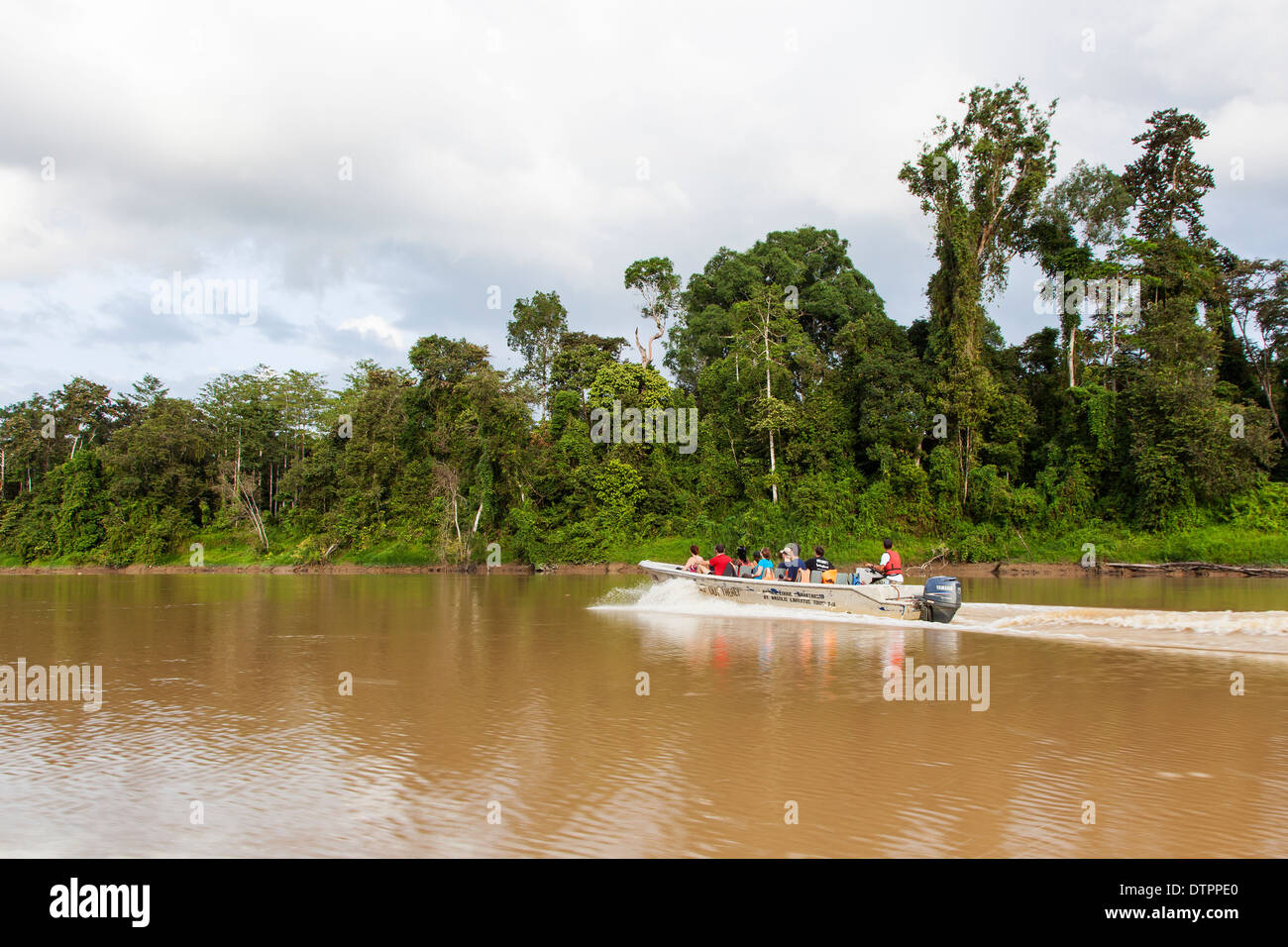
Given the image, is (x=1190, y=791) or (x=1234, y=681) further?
(x=1234, y=681)

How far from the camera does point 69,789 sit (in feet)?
16.7

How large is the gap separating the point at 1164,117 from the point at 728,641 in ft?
114

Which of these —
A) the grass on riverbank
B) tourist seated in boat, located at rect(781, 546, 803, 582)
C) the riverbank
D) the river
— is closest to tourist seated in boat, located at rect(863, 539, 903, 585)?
tourist seated in boat, located at rect(781, 546, 803, 582)

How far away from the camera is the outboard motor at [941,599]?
12.7 m

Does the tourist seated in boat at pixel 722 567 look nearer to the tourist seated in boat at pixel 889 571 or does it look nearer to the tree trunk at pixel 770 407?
the tourist seated in boat at pixel 889 571

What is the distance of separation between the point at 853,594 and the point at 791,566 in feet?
5.42

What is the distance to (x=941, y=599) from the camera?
502 inches

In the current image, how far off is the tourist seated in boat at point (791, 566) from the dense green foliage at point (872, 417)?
15.6 metres

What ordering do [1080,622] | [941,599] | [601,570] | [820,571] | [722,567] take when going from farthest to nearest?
1. [601,570]
2. [722,567]
3. [820,571]
4. [941,599]
5. [1080,622]

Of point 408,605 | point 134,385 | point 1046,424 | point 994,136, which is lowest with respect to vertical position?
point 408,605

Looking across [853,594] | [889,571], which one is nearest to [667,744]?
[853,594]

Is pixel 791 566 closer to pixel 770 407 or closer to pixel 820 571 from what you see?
pixel 820 571
